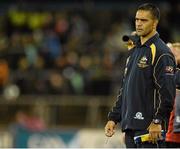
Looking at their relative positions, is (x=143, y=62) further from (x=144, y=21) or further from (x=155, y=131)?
(x=155, y=131)

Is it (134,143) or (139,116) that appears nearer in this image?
(139,116)

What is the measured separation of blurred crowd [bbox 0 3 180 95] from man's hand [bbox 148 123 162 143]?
8170mm

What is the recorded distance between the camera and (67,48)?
1820cm

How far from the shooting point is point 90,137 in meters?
14.9

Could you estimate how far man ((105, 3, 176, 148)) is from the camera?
23.1 ft

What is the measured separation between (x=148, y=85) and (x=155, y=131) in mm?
470

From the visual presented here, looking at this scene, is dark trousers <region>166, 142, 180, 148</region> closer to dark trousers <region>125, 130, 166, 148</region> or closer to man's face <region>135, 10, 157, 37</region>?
dark trousers <region>125, 130, 166, 148</region>

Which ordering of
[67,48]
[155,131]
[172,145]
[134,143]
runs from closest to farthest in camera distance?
[155,131] < [134,143] < [172,145] < [67,48]

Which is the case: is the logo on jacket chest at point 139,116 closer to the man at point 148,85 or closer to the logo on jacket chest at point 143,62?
the man at point 148,85

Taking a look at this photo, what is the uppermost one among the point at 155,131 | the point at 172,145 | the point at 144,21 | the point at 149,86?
the point at 144,21

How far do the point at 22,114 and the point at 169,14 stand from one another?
5046mm

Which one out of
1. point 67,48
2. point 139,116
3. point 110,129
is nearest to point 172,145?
point 110,129

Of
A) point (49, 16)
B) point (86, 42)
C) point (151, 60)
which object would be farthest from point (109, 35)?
point (151, 60)

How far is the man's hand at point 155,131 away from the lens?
22.8ft
